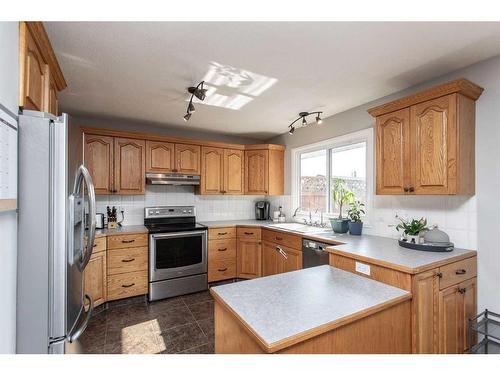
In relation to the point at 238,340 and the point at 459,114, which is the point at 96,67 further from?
the point at 459,114

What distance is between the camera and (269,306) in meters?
1.11

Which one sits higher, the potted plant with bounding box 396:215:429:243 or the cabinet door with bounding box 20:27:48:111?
the cabinet door with bounding box 20:27:48:111

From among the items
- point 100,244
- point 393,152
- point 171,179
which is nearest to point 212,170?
point 171,179

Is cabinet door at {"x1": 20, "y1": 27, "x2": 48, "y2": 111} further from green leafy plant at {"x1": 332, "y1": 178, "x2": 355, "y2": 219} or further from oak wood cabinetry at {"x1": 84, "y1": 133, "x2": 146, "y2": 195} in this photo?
green leafy plant at {"x1": 332, "y1": 178, "x2": 355, "y2": 219}

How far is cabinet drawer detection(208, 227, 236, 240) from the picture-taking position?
3.44m

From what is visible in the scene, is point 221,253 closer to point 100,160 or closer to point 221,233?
point 221,233

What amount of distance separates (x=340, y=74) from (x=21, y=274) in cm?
243

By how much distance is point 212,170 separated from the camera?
379 cm

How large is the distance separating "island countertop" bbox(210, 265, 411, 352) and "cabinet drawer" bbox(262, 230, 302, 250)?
127 cm

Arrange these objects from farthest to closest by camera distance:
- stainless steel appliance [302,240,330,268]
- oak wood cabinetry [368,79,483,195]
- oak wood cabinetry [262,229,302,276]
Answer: oak wood cabinetry [262,229,302,276]
stainless steel appliance [302,240,330,268]
oak wood cabinetry [368,79,483,195]

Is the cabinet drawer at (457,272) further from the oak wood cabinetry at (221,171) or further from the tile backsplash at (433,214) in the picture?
the oak wood cabinetry at (221,171)

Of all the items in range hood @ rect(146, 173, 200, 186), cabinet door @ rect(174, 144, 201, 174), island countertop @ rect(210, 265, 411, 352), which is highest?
cabinet door @ rect(174, 144, 201, 174)

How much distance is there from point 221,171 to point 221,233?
98 cm

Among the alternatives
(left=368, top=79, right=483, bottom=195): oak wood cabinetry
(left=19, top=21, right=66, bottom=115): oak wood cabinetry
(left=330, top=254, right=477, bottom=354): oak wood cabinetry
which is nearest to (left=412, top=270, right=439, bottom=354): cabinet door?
(left=330, top=254, right=477, bottom=354): oak wood cabinetry
